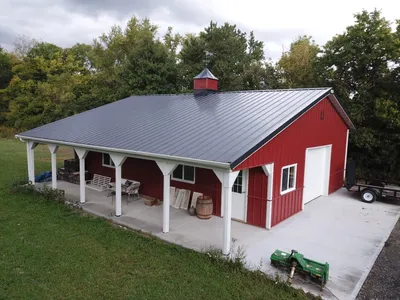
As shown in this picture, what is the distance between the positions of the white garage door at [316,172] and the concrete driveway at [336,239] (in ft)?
1.91

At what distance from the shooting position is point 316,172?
11023mm

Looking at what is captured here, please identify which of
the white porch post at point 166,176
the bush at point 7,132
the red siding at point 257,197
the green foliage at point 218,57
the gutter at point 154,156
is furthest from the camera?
the bush at point 7,132

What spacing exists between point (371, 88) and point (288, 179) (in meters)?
10.0

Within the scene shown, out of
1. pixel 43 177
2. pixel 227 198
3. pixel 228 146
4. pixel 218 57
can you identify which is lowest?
pixel 43 177

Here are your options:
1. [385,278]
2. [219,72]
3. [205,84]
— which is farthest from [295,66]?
[385,278]

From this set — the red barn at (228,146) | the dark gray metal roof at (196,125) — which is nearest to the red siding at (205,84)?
the red barn at (228,146)

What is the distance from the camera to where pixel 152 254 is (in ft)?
20.8

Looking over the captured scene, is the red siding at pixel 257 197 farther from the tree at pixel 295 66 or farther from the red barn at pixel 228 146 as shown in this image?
the tree at pixel 295 66

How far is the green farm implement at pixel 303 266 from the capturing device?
518 centimetres

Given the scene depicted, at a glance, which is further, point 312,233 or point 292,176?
point 292,176

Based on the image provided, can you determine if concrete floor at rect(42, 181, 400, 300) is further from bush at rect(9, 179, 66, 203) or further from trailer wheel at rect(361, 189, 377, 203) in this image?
bush at rect(9, 179, 66, 203)

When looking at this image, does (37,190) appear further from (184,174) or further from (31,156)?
(184,174)

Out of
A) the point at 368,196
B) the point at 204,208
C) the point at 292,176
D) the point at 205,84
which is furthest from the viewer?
the point at 205,84

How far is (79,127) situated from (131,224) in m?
5.38
